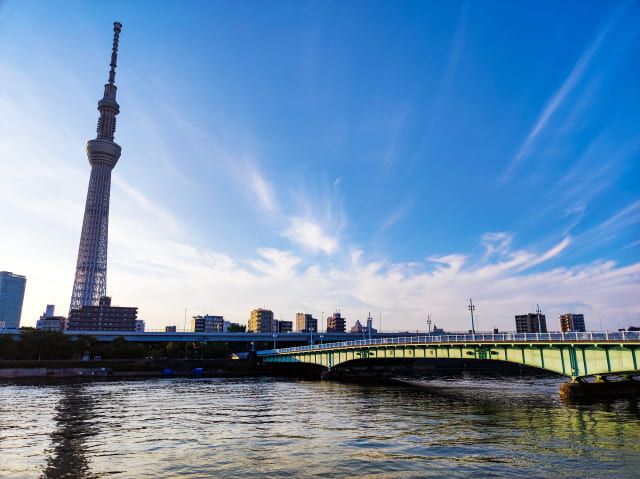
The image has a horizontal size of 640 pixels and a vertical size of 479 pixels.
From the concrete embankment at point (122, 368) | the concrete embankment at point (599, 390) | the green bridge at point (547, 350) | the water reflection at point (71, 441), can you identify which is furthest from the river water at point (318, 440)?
the concrete embankment at point (122, 368)

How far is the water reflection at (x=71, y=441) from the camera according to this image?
23.8 meters

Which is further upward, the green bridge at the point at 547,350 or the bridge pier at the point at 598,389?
the green bridge at the point at 547,350

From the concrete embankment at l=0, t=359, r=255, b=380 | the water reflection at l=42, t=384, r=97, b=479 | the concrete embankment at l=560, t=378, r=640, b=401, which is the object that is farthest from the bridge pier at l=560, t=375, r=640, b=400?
the concrete embankment at l=0, t=359, r=255, b=380

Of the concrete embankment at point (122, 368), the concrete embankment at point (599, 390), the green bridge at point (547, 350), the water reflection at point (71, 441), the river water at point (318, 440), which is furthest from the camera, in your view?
the concrete embankment at point (122, 368)

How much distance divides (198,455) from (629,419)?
134 feet

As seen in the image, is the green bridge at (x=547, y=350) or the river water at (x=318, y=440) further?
the green bridge at (x=547, y=350)

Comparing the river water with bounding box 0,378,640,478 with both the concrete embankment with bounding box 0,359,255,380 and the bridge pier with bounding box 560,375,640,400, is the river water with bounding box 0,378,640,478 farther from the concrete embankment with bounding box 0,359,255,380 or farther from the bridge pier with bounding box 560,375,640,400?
the concrete embankment with bounding box 0,359,255,380

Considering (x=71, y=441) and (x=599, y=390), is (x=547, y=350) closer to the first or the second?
(x=599, y=390)

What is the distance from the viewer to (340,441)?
32.2m

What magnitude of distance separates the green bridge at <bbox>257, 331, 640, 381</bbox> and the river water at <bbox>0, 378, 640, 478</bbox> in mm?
5074

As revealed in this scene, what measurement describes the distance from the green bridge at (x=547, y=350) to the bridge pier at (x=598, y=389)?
1.23 m

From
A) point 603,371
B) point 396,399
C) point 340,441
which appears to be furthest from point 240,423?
point 603,371

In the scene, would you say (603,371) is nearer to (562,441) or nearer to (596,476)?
(562,441)

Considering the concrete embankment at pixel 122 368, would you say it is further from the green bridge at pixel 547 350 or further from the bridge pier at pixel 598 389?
the bridge pier at pixel 598 389
